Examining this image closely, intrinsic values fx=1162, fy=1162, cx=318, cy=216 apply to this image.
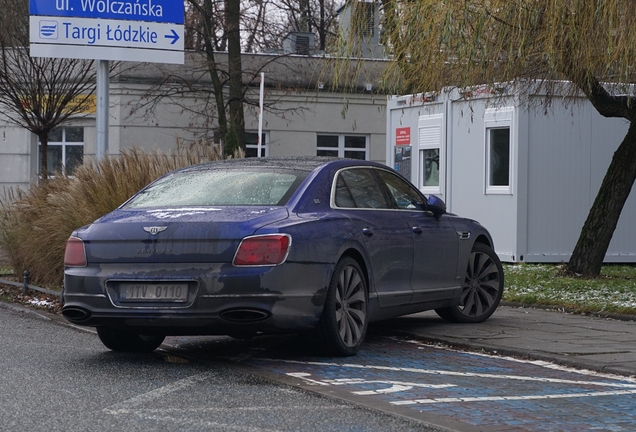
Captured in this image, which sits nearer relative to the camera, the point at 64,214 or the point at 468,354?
the point at 468,354

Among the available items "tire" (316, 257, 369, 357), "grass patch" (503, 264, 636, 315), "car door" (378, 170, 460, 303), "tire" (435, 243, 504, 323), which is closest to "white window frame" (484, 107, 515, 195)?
"grass patch" (503, 264, 636, 315)

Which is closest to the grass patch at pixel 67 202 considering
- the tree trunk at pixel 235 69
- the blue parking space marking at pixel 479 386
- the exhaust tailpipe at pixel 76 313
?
the exhaust tailpipe at pixel 76 313

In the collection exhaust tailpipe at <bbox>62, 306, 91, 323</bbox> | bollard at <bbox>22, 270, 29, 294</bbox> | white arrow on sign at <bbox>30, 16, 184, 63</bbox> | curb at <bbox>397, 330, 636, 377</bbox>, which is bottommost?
curb at <bbox>397, 330, 636, 377</bbox>

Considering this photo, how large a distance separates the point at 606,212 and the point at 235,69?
15250mm

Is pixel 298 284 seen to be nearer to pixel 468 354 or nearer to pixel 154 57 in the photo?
pixel 468 354

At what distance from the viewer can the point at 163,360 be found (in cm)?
855

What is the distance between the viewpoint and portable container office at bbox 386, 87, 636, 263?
18016 mm

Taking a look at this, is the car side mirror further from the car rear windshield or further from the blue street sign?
the blue street sign

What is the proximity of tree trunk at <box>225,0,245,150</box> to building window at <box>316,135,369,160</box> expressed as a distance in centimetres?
454

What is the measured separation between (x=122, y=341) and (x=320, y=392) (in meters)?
2.45

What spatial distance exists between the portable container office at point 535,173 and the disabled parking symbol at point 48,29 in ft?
19.2

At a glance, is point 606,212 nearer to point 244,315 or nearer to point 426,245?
point 426,245

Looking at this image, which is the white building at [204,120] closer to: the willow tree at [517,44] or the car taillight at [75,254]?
the willow tree at [517,44]

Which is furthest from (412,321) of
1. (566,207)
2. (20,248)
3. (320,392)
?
(566,207)
